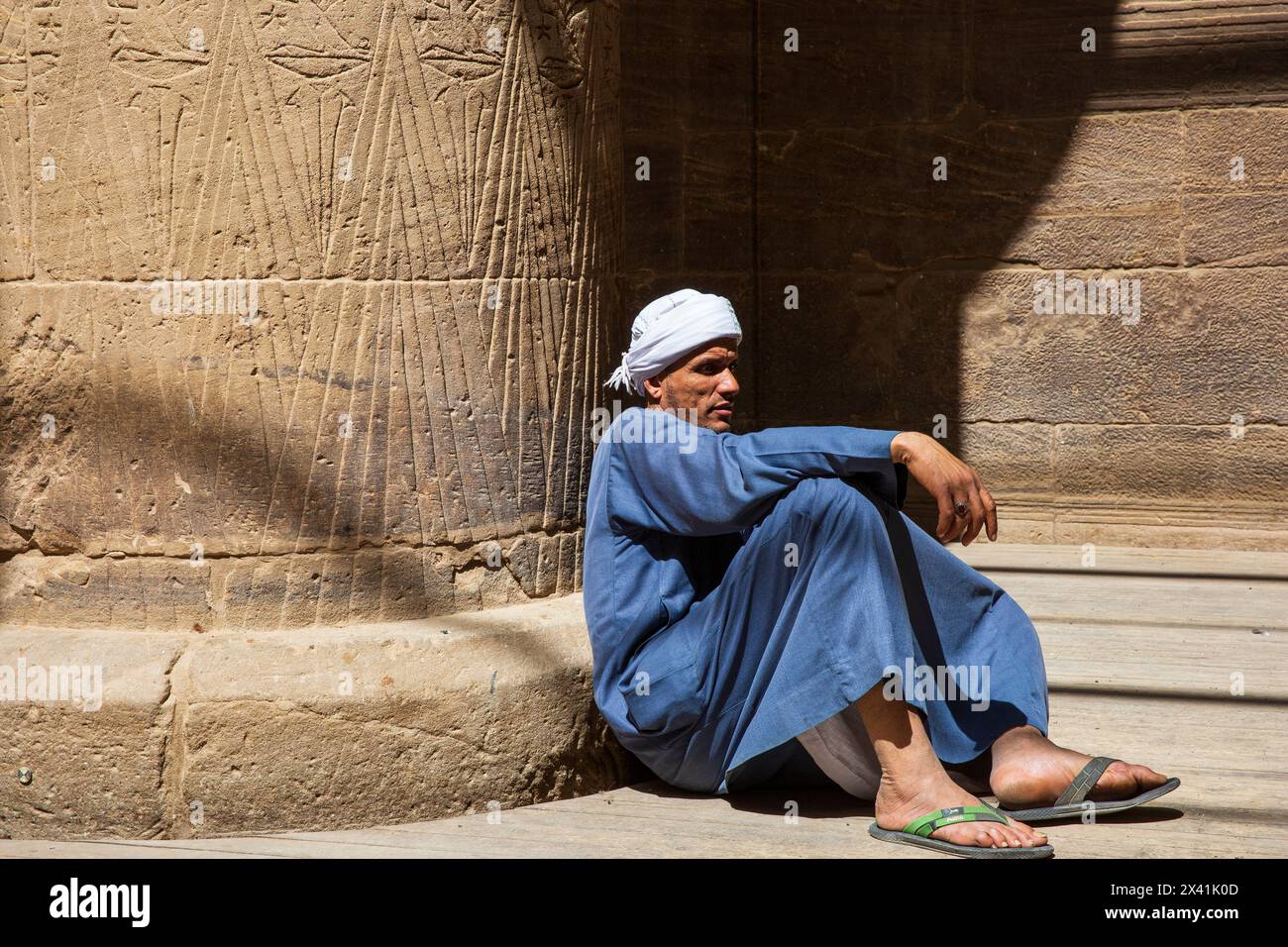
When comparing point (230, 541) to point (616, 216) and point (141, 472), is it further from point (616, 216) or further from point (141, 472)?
point (616, 216)

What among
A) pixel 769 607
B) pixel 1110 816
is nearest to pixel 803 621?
pixel 769 607

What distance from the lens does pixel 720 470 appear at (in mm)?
2812

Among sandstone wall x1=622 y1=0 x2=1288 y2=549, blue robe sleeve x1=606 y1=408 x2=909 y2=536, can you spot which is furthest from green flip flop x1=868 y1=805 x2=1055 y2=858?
sandstone wall x1=622 y1=0 x2=1288 y2=549

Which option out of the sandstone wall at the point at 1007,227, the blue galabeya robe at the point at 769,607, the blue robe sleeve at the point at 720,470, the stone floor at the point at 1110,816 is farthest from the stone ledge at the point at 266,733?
the sandstone wall at the point at 1007,227

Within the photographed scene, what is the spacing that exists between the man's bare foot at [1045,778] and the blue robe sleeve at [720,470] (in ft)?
1.87

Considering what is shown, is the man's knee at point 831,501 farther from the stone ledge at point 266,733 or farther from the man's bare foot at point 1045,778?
the stone ledge at point 266,733

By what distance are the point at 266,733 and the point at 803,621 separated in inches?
44.0

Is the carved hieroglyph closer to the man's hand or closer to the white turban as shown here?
the white turban

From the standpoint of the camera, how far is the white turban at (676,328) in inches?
118

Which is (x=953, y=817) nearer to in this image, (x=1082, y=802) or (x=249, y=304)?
(x=1082, y=802)

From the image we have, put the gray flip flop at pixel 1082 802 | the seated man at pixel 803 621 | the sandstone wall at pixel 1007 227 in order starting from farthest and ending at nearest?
the sandstone wall at pixel 1007 227, the gray flip flop at pixel 1082 802, the seated man at pixel 803 621

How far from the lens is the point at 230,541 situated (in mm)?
3105

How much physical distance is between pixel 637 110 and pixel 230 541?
3.77 m

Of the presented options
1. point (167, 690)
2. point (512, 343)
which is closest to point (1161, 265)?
point (512, 343)
